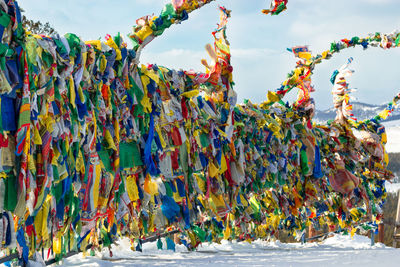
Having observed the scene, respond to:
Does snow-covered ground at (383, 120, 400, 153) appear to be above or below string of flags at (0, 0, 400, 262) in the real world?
above

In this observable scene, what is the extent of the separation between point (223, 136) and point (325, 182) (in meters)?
2.40

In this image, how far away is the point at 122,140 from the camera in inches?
95.6

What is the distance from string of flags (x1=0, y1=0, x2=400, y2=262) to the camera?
1.78 m

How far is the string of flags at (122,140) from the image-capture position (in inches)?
69.9

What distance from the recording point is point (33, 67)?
69.7 inches

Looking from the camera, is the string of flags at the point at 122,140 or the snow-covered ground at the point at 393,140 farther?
the snow-covered ground at the point at 393,140

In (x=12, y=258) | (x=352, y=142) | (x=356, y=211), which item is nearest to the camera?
(x=12, y=258)

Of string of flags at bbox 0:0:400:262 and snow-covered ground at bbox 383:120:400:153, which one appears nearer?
string of flags at bbox 0:0:400:262

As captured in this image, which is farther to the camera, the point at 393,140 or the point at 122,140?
the point at 393,140

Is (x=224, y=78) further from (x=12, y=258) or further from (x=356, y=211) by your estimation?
(x=356, y=211)

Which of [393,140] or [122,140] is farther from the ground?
[393,140]

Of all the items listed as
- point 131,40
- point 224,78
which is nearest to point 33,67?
point 131,40

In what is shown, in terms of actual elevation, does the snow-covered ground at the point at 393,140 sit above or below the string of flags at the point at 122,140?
above

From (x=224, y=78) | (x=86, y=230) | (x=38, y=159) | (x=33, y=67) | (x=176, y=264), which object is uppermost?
(x=224, y=78)
